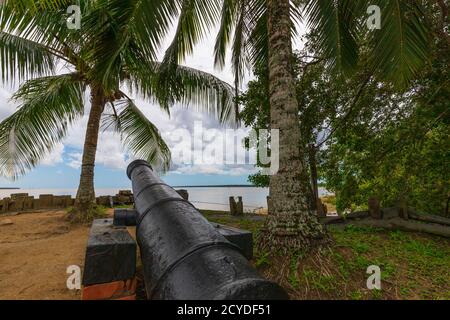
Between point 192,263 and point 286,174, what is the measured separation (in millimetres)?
2749

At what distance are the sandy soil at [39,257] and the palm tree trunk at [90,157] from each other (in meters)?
0.81

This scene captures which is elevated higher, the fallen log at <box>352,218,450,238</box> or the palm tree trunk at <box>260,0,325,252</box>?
the palm tree trunk at <box>260,0,325,252</box>

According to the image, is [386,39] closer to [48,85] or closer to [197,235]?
[197,235]

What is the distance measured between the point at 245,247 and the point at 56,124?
24.5 feet

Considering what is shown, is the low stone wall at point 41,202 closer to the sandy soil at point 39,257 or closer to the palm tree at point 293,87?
the sandy soil at point 39,257

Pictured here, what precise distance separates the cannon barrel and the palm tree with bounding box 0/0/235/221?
2694mm

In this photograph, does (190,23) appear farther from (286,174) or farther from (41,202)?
(41,202)

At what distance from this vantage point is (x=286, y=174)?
3941 mm

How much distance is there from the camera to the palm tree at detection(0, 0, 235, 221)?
13.8 ft

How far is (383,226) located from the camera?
6.80m

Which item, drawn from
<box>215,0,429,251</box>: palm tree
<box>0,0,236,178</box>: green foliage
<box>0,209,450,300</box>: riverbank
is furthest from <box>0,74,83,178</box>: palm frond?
<box>215,0,429,251</box>: palm tree

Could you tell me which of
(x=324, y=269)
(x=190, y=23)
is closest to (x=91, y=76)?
(x=190, y=23)

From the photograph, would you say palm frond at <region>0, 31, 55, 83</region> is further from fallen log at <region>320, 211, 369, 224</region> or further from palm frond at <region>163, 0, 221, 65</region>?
fallen log at <region>320, 211, 369, 224</region>

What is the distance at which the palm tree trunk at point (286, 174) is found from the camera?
3789mm
